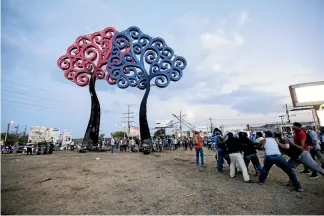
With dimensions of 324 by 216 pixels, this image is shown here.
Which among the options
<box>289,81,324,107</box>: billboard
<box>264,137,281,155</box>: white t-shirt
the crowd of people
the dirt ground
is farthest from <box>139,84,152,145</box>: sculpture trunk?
<box>289,81,324,107</box>: billboard

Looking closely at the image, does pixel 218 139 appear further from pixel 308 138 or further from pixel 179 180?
pixel 308 138

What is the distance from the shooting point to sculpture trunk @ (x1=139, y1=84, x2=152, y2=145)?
660 inches

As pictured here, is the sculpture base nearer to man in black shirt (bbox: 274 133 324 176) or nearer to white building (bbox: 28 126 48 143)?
man in black shirt (bbox: 274 133 324 176)

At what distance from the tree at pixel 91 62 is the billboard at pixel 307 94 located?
1596 centimetres

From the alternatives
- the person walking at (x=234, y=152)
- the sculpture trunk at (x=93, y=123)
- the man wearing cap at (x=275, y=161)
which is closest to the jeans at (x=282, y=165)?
the man wearing cap at (x=275, y=161)

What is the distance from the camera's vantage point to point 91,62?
1856 cm

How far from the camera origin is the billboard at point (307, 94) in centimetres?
550

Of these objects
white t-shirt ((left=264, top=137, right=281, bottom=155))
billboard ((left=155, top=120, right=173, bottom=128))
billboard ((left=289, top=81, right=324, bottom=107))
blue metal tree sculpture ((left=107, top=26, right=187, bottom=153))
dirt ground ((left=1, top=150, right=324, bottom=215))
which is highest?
blue metal tree sculpture ((left=107, top=26, right=187, bottom=153))

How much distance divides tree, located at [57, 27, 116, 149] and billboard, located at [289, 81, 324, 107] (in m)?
16.0

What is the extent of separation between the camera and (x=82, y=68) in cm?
1839

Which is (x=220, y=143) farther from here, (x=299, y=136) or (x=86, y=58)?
(x=86, y=58)

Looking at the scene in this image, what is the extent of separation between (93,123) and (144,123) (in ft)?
16.4

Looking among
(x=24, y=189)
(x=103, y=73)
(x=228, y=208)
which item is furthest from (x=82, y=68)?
(x=228, y=208)

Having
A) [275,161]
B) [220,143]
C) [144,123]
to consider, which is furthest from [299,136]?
[144,123]
